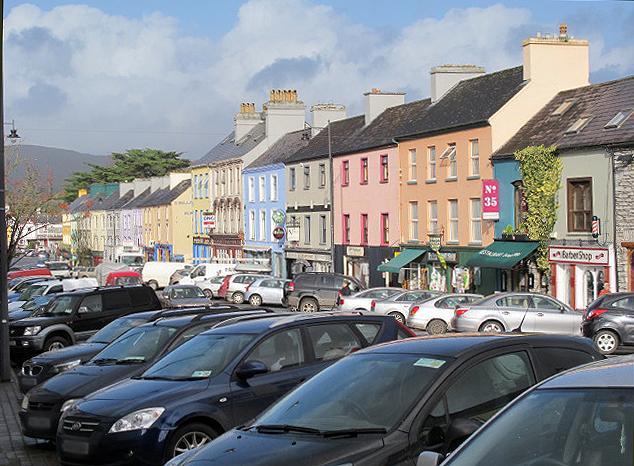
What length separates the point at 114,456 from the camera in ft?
34.7

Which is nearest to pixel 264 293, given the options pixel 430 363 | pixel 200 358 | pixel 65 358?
pixel 65 358

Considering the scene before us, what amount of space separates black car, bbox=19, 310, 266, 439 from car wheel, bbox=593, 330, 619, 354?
13989mm

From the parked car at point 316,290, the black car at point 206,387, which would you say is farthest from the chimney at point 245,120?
the black car at point 206,387

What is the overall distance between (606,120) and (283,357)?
1170 inches

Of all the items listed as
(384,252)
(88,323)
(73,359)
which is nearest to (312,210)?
(384,252)

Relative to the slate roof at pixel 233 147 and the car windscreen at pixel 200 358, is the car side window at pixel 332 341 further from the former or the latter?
the slate roof at pixel 233 147

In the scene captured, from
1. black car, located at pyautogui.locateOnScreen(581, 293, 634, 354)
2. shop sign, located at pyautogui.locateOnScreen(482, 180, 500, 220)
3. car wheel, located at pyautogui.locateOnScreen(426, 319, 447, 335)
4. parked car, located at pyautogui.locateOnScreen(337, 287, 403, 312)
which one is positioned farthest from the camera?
shop sign, located at pyautogui.locateOnScreen(482, 180, 500, 220)

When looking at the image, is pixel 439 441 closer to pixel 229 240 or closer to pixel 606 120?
pixel 606 120

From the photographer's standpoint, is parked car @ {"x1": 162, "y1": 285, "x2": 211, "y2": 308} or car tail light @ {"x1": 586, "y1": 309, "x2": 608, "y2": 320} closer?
car tail light @ {"x1": 586, "y1": 309, "x2": 608, "y2": 320}

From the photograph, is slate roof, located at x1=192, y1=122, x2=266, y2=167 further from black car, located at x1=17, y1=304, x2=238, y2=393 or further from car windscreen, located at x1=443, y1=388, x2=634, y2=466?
car windscreen, located at x1=443, y1=388, x2=634, y2=466

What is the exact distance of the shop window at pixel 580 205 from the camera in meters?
38.0

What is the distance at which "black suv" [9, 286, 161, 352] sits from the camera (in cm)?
2473

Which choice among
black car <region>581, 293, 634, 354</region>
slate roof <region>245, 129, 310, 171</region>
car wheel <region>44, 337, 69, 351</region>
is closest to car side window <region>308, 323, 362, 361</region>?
car wheel <region>44, 337, 69, 351</region>

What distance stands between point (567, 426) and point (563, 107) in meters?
38.9
